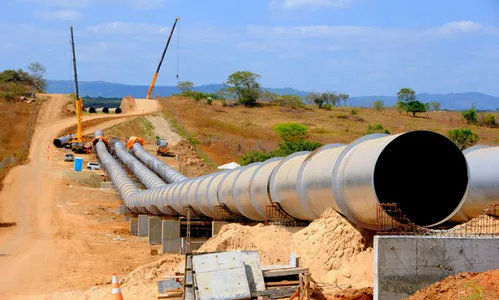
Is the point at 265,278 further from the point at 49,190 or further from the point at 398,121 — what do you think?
the point at 398,121

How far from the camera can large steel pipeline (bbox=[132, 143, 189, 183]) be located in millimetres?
53706

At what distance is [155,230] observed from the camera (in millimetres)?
42531

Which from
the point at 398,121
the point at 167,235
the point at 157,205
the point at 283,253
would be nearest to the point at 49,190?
the point at 157,205

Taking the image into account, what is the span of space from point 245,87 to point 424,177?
145 metres

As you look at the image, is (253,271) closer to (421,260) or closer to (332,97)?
(421,260)

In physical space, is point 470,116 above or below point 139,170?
above

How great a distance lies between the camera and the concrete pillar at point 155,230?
4222cm

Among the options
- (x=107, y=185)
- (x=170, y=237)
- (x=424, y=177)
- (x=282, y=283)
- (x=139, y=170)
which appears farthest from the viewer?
(x=107, y=185)

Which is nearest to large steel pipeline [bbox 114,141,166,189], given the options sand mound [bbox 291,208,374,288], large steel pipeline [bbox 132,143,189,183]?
large steel pipeline [bbox 132,143,189,183]

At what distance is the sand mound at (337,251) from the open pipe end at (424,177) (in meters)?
1.35

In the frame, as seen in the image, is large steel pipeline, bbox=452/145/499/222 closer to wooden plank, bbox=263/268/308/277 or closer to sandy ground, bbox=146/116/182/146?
wooden plank, bbox=263/268/308/277

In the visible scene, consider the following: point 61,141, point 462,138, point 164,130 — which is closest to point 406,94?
point 164,130

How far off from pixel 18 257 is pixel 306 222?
1682cm

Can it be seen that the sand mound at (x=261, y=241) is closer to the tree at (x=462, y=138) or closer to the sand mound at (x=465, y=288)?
the sand mound at (x=465, y=288)
